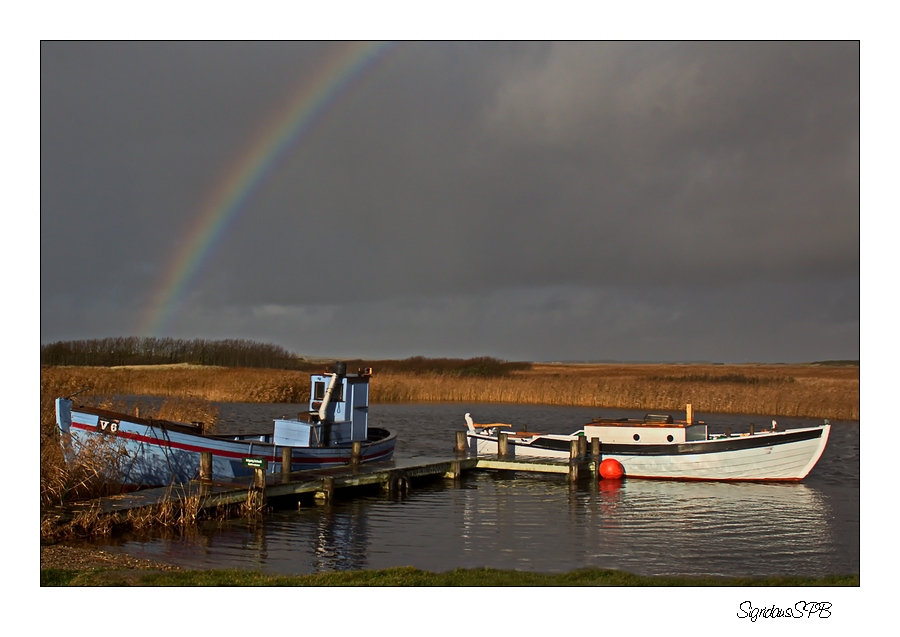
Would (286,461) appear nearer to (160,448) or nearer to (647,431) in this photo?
(160,448)

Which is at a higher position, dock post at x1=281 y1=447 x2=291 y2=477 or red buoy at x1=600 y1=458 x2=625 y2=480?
dock post at x1=281 y1=447 x2=291 y2=477

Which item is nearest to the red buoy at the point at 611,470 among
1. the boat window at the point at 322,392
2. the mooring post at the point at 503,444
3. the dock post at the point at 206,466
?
the mooring post at the point at 503,444

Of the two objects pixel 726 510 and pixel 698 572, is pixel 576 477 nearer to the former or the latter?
pixel 726 510

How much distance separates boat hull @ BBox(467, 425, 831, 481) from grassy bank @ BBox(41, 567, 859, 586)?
14.5 metres

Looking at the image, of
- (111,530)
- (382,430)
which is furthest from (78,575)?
(382,430)

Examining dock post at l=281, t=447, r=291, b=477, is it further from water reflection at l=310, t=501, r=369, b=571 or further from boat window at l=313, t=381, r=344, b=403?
boat window at l=313, t=381, r=344, b=403

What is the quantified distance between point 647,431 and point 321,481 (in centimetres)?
1274

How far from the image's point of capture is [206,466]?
22.0 metres

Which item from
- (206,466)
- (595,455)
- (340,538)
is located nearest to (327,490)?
(206,466)

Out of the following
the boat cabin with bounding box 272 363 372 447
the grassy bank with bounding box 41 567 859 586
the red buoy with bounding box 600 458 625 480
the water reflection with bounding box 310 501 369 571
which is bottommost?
the red buoy with bounding box 600 458 625 480

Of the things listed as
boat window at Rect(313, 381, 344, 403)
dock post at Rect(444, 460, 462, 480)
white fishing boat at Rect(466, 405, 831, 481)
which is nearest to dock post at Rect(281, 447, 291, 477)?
boat window at Rect(313, 381, 344, 403)

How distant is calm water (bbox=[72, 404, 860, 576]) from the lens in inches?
657

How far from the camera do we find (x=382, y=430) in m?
32.8

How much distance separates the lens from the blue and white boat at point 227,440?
75.4 feet
